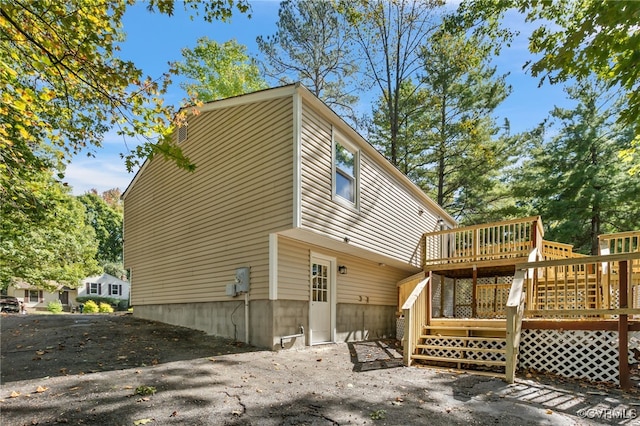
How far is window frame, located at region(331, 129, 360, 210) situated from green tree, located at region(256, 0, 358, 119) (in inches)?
462

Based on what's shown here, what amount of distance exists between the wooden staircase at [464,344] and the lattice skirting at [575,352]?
1.55 ft

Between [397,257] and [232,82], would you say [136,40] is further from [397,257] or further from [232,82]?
[232,82]

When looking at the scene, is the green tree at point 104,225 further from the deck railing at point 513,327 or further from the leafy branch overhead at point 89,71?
the deck railing at point 513,327

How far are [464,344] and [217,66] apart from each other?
20.3m

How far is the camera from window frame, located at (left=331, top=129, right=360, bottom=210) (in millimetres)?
8344

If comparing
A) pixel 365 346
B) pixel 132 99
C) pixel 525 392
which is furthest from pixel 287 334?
pixel 132 99

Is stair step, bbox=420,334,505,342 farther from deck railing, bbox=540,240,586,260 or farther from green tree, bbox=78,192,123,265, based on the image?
green tree, bbox=78,192,123,265

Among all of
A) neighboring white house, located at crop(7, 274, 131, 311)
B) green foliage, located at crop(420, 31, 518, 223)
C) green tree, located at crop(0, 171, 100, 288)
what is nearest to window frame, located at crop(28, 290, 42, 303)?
neighboring white house, located at crop(7, 274, 131, 311)

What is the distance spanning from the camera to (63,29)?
506 cm

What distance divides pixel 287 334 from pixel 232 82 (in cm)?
1708

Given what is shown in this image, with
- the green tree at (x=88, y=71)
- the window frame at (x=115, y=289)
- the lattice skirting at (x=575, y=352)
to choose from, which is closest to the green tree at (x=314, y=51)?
the green tree at (x=88, y=71)

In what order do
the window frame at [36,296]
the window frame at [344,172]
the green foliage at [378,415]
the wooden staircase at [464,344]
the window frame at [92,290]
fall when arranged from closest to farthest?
the green foliage at [378,415] < the wooden staircase at [464,344] < the window frame at [344,172] < the window frame at [36,296] < the window frame at [92,290]

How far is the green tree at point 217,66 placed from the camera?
2122 cm

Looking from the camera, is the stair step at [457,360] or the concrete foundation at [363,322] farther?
the concrete foundation at [363,322]
